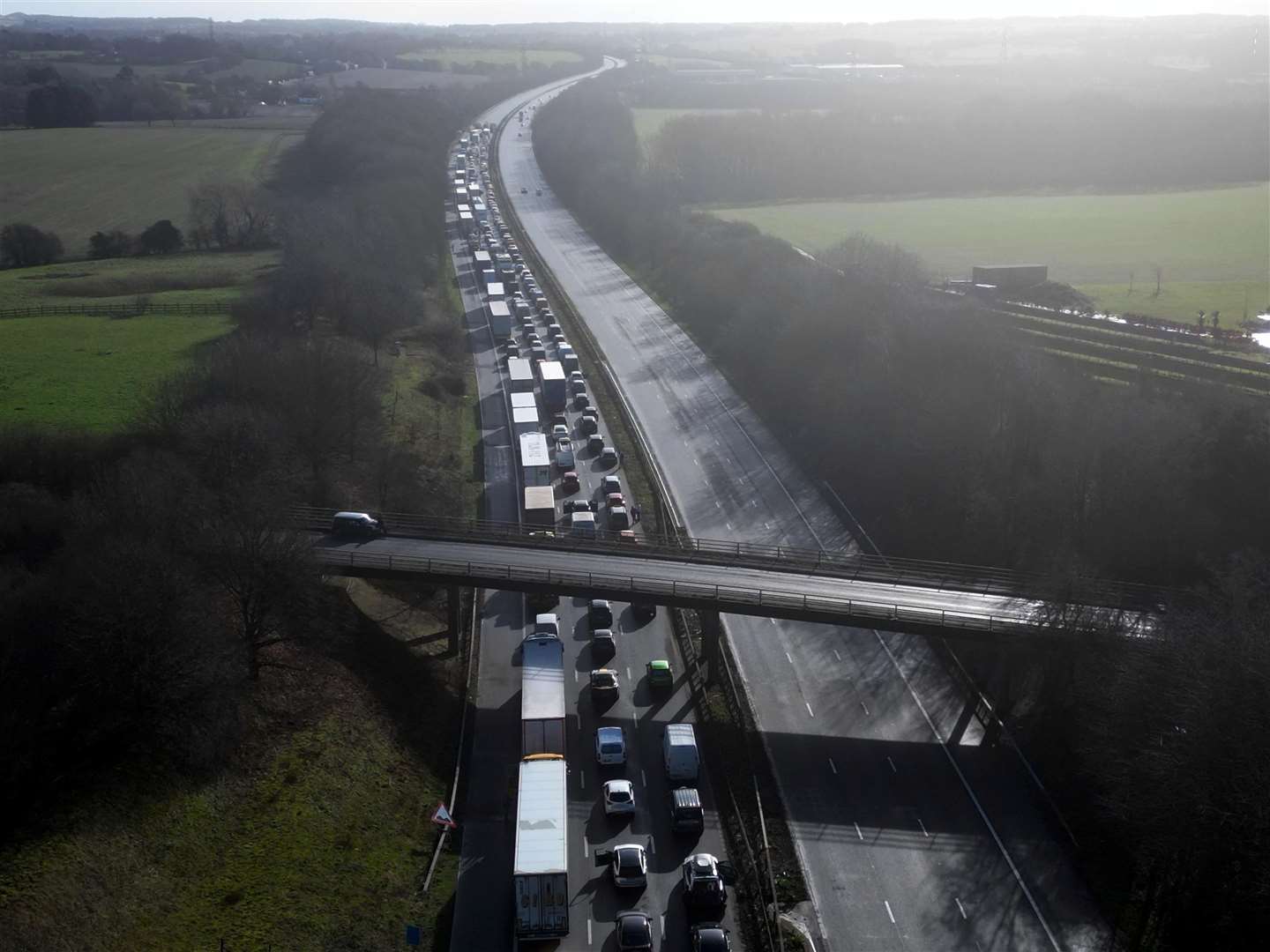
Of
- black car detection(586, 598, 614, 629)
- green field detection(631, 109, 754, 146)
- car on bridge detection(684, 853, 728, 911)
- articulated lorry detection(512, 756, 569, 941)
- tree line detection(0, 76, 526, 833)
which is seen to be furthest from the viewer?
green field detection(631, 109, 754, 146)

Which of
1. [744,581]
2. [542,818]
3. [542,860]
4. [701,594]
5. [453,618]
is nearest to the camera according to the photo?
[542,860]

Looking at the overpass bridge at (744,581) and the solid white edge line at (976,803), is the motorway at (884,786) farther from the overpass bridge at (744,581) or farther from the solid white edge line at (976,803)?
the overpass bridge at (744,581)

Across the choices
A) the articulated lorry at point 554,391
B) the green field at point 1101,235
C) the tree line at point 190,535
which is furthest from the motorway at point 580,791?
the green field at point 1101,235

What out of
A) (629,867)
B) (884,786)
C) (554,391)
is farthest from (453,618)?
(554,391)

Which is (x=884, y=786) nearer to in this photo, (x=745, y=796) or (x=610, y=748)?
(x=745, y=796)

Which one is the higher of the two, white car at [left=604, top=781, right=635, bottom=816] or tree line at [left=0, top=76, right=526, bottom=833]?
tree line at [left=0, top=76, right=526, bottom=833]

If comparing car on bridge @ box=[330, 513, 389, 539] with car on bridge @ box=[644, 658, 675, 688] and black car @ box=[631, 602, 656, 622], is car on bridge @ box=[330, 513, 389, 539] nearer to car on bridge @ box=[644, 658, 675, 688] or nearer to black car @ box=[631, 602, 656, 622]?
black car @ box=[631, 602, 656, 622]

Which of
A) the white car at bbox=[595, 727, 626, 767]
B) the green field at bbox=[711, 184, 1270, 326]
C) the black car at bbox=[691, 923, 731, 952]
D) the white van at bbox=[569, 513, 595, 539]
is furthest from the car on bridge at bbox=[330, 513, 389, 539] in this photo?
the green field at bbox=[711, 184, 1270, 326]

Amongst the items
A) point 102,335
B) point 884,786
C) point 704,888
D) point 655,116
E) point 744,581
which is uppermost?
point 655,116
